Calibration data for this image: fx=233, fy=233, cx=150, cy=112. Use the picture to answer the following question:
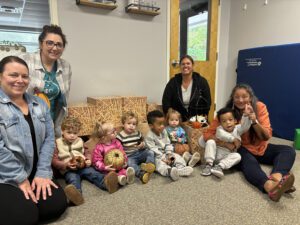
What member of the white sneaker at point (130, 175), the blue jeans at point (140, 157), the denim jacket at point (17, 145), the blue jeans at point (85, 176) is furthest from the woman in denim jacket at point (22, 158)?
the blue jeans at point (140, 157)

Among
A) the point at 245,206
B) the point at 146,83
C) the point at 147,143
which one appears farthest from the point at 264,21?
the point at 245,206

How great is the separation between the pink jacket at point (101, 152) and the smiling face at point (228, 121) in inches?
34.9

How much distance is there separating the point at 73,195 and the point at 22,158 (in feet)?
1.26

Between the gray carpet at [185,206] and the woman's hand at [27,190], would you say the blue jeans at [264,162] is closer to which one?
the gray carpet at [185,206]

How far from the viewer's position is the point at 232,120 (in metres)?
1.96

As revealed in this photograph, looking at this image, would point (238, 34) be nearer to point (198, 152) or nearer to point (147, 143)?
point (198, 152)

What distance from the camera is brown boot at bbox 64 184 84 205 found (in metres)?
1.46

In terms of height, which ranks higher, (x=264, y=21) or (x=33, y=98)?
(x=264, y=21)

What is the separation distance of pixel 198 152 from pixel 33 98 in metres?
1.49

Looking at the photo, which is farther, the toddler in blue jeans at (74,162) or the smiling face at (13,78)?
the toddler in blue jeans at (74,162)

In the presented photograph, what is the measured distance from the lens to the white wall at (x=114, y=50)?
8.93ft

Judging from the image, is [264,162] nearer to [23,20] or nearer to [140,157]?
[140,157]

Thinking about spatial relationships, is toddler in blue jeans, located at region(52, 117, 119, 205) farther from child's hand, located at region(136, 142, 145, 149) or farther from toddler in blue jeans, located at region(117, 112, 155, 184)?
child's hand, located at region(136, 142, 145, 149)

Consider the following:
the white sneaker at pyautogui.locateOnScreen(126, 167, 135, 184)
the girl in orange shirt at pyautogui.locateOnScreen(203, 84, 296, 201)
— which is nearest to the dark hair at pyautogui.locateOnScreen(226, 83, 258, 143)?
the girl in orange shirt at pyautogui.locateOnScreen(203, 84, 296, 201)
